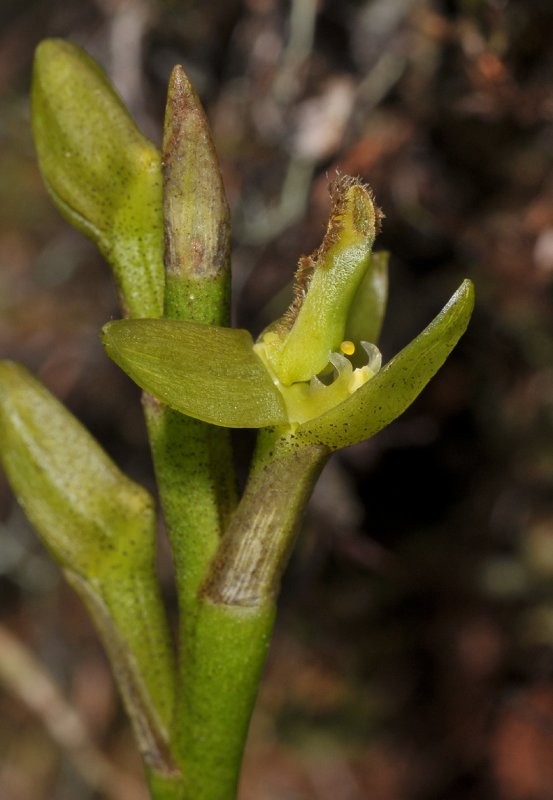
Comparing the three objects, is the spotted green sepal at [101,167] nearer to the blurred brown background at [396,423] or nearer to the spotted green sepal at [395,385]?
the spotted green sepal at [395,385]

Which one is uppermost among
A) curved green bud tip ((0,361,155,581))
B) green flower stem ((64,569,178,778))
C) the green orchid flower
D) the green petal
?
the green orchid flower

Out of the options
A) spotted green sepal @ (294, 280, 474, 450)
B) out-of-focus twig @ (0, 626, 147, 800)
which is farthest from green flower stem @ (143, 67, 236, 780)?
out-of-focus twig @ (0, 626, 147, 800)

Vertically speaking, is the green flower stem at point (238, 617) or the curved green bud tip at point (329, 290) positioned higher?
the curved green bud tip at point (329, 290)

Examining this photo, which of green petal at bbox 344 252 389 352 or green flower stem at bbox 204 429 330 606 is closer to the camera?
green flower stem at bbox 204 429 330 606

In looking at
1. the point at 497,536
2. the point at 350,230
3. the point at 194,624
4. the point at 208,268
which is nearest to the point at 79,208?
the point at 208,268

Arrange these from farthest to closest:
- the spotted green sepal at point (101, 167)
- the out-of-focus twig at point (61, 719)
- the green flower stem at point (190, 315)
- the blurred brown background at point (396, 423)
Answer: the out-of-focus twig at point (61, 719), the blurred brown background at point (396, 423), the spotted green sepal at point (101, 167), the green flower stem at point (190, 315)

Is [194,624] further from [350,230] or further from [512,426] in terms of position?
[512,426]

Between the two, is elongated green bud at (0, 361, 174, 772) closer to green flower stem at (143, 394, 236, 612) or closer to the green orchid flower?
green flower stem at (143, 394, 236, 612)

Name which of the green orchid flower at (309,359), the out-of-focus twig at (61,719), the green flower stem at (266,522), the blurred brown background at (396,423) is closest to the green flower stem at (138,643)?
the green flower stem at (266,522)
